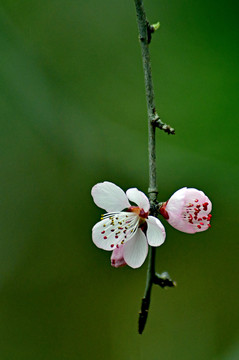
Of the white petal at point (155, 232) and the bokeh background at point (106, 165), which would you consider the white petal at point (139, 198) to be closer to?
the white petal at point (155, 232)

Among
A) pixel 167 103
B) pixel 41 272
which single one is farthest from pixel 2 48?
pixel 41 272

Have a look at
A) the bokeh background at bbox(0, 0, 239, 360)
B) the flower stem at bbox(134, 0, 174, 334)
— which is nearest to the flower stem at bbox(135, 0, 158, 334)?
the flower stem at bbox(134, 0, 174, 334)

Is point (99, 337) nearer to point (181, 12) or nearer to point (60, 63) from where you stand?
point (60, 63)

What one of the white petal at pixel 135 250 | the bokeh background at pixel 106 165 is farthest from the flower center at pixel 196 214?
the bokeh background at pixel 106 165

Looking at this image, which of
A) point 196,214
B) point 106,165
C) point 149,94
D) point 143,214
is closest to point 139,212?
point 143,214

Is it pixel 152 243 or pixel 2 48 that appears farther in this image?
pixel 2 48

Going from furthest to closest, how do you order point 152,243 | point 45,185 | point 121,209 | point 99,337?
point 45,185 → point 99,337 → point 121,209 → point 152,243
